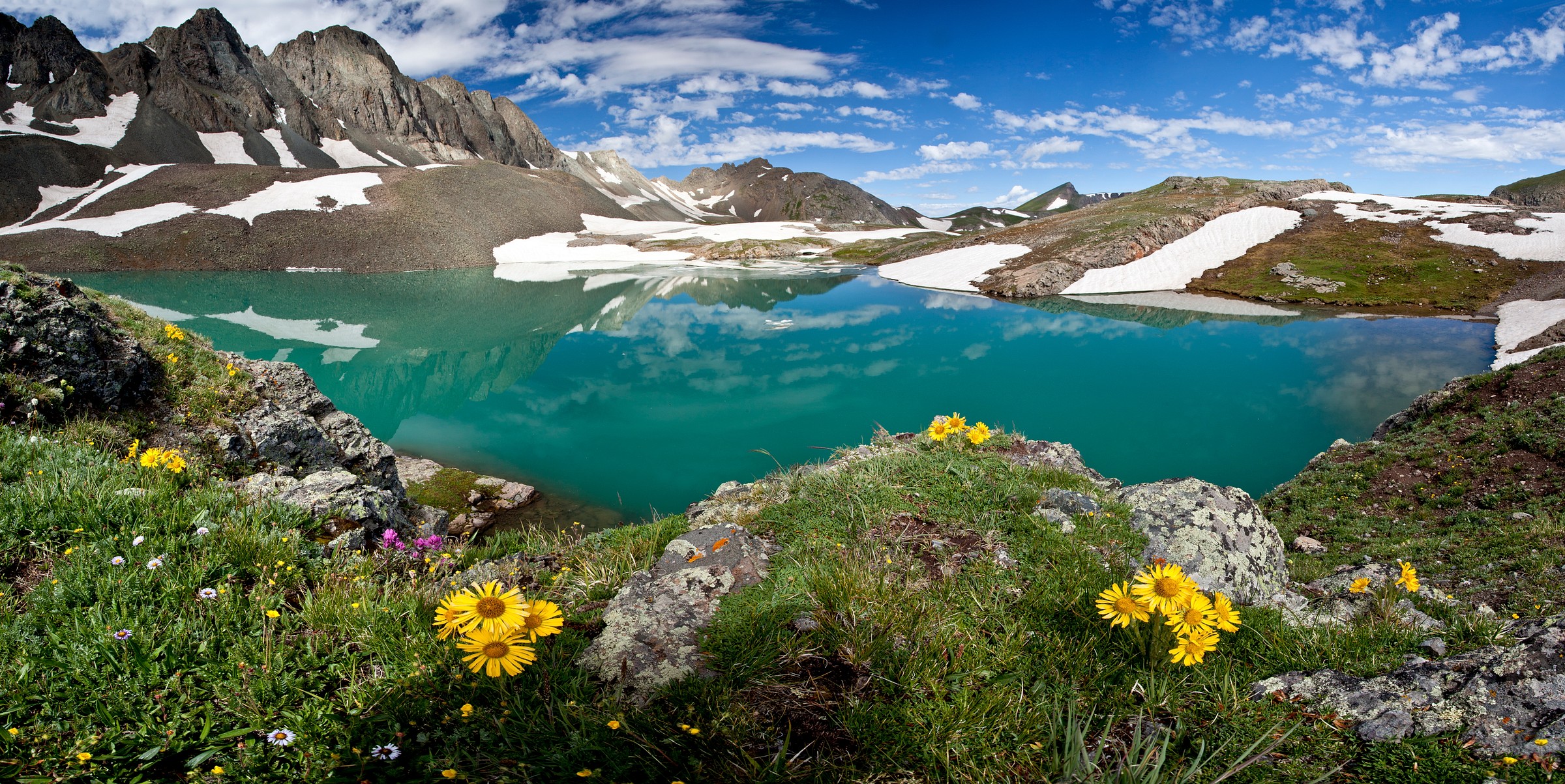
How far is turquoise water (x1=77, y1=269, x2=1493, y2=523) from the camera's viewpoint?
1471 centimetres

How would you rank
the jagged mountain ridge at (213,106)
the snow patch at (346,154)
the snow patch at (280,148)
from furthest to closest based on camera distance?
the snow patch at (346,154) → the snow patch at (280,148) → the jagged mountain ridge at (213,106)

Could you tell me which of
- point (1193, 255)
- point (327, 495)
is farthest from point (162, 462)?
point (1193, 255)

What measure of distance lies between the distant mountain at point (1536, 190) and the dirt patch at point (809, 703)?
246163 mm

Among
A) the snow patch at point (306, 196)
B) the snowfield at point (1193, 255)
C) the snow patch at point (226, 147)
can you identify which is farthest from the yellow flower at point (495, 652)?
the snow patch at point (226, 147)

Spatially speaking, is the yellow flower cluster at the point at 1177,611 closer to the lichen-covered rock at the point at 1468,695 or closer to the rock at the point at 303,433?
the lichen-covered rock at the point at 1468,695

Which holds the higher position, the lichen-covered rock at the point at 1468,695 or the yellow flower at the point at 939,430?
the yellow flower at the point at 939,430

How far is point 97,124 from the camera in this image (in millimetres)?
90500

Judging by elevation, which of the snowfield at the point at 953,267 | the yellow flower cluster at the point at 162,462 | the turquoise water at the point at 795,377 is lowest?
the turquoise water at the point at 795,377

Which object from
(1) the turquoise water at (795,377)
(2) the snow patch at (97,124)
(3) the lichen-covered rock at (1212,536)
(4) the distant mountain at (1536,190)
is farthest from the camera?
(4) the distant mountain at (1536,190)

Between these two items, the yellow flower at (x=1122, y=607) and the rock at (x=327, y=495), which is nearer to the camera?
the yellow flower at (x=1122, y=607)

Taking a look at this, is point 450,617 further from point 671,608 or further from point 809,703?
point 809,703

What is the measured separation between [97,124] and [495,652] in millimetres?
139556

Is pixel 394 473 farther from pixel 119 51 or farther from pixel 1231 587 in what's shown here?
pixel 119 51

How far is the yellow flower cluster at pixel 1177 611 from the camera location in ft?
9.10
